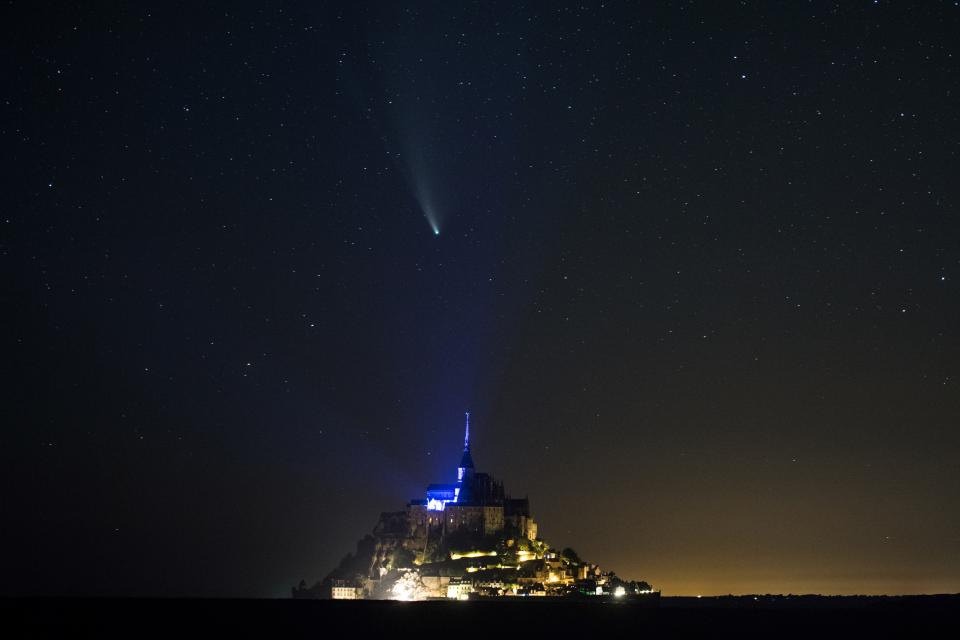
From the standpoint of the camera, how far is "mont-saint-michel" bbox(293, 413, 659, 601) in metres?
172

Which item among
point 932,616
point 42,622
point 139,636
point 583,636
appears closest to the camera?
point 139,636

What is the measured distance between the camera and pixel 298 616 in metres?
67.9

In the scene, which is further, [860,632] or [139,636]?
[860,632]

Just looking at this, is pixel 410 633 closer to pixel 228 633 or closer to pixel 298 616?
pixel 228 633

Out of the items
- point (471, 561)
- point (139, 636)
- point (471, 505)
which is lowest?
point (139, 636)

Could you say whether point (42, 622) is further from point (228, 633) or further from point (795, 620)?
point (795, 620)

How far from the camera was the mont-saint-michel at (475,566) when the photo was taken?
171500 millimetres

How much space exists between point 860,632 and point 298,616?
36.3 meters

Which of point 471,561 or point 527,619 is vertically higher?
point 471,561

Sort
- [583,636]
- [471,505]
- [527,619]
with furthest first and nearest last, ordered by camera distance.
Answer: [471,505]
[527,619]
[583,636]

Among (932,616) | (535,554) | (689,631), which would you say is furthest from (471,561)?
(689,631)

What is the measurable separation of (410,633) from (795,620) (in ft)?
110

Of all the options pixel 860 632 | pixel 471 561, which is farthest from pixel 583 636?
pixel 471 561

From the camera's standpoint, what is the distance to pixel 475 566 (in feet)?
593
